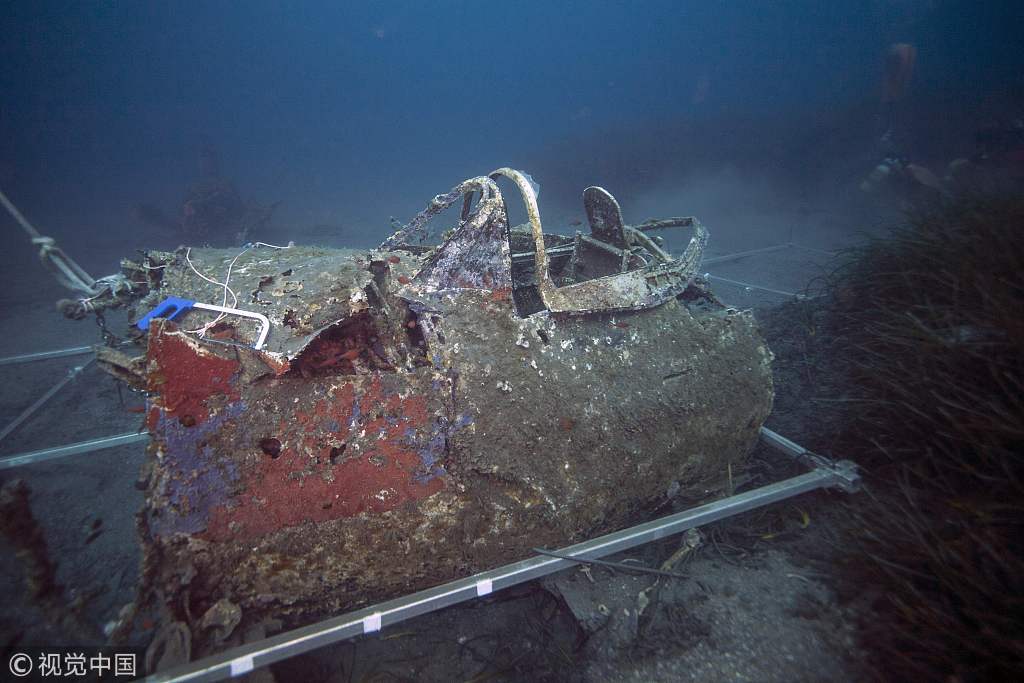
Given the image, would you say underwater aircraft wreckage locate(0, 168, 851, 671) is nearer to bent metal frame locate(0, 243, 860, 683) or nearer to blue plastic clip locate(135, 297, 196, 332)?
blue plastic clip locate(135, 297, 196, 332)

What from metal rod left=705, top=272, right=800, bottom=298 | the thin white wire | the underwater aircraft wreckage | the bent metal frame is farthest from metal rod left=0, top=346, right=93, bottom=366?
metal rod left=705, top=272, right=800, bottom=298

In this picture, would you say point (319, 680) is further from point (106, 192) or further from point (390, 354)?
point (106, 192)

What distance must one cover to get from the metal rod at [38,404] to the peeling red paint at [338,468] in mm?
4105

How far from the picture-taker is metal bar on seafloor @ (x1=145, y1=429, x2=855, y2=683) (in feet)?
5.59

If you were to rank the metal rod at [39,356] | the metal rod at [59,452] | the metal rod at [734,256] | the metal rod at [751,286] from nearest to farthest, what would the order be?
1. the metal rod at [59,452]
2. the metal rod at [39,356]
3. the metal rod at [751,286]
4. the metal rod at [734,256]

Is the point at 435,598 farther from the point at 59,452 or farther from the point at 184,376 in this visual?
the point at 59,452

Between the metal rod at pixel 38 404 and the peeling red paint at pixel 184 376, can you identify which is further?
the metal rod at pixel 38 404

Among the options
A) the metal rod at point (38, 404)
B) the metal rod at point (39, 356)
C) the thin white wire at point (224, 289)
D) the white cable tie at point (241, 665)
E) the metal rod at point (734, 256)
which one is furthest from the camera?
the metal rod at point (734, 256)

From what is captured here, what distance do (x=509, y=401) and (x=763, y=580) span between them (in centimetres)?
182

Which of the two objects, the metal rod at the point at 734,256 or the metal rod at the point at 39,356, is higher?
the metal rod at the point at 734,256

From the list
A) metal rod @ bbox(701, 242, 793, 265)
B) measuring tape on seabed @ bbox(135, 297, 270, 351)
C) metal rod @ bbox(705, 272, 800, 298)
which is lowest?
measuring tape on seabed @ bbox(135, 297, 270, 351)

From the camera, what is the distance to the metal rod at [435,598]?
1.70 meters

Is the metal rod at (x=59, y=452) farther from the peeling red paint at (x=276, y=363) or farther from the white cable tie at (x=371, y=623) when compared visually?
the white cable tie at (x=371, y=623)

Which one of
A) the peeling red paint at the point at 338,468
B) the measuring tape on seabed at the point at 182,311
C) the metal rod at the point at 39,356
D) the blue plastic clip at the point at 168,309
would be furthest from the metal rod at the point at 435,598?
the metal rod at the point at 39,356
